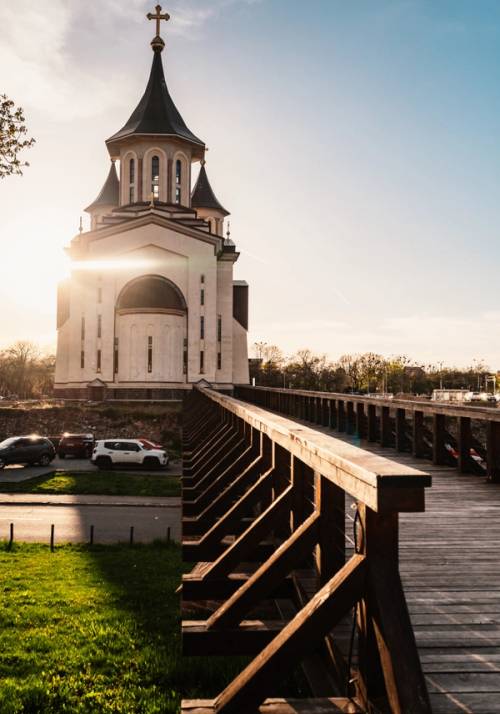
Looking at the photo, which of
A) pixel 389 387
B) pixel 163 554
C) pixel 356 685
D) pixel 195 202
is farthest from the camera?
pixel 389 387

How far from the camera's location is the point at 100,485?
28.0 m

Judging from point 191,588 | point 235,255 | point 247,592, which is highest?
point 235,255

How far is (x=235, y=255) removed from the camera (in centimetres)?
5519

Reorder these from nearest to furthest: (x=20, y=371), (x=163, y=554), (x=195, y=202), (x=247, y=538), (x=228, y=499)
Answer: (x=247, y=538) → (x=228, y=499) → (x=163, y=554) → (x=195, y=202) → (x=20, y=371)

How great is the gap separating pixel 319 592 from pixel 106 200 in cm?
6581

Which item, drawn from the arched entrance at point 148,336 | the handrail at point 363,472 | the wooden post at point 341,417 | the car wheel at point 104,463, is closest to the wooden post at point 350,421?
the wooden post at point 341,417

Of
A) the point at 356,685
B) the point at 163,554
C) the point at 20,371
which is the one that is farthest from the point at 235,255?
the point at 20,371

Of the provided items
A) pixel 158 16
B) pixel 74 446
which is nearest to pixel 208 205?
pixel 158 16

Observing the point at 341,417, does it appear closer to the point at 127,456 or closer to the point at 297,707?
the point at 297,707

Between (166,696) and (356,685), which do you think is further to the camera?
(166,696)

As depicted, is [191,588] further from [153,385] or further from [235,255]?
[235,255]

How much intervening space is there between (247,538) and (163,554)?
13226 millimetres

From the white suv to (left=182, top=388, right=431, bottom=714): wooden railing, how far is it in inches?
1122

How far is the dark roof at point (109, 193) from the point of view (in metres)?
64.7
